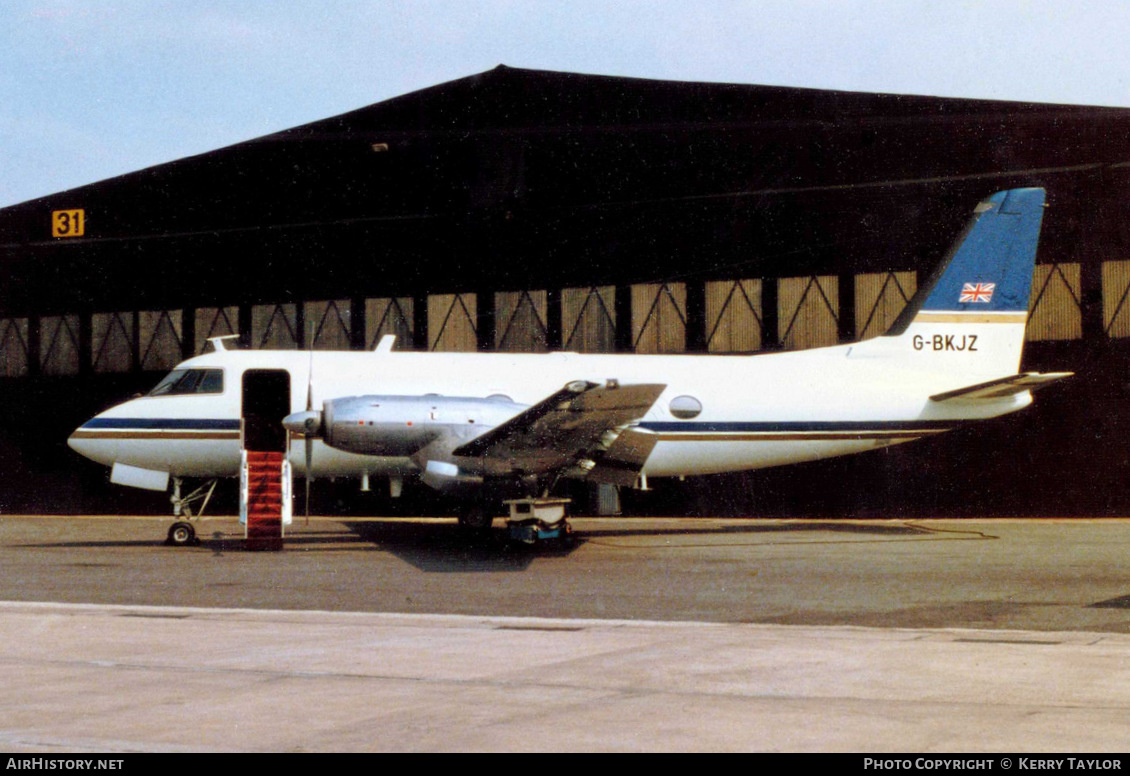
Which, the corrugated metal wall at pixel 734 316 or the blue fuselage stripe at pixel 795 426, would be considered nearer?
the blue fuselage stripe at pixel 795 426

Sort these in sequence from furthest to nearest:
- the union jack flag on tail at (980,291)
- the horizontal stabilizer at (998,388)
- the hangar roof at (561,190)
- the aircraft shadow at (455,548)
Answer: the hangar roof at (561,190)
the union jack flag on tail at (980,291)
the horizontal stabilizer at (998,388)
the aircraft shadow at (455,548)

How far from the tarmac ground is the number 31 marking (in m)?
18.7

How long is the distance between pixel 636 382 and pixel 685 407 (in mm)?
2222

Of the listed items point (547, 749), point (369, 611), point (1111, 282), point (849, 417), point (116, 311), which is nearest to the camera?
point (547, 749)

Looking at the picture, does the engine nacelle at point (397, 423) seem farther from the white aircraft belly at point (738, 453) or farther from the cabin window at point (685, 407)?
the white aircraft belly at point (738, 453)

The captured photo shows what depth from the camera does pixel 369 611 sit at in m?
12.8

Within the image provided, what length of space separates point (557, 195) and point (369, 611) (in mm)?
21049

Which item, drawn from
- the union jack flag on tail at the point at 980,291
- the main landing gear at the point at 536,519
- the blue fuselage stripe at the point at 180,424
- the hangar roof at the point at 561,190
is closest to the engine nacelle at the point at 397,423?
the main landing gear at the point at 536,519

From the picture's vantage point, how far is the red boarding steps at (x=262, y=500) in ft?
70.4

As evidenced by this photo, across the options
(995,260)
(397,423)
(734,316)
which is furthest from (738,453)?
(397,423)

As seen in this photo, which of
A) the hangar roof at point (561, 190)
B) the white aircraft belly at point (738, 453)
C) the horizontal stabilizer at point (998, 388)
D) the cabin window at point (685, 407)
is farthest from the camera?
the hangar roof at point (561, 190)

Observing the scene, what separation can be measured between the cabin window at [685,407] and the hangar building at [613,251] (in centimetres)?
741

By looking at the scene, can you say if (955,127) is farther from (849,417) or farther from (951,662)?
(951,662)
